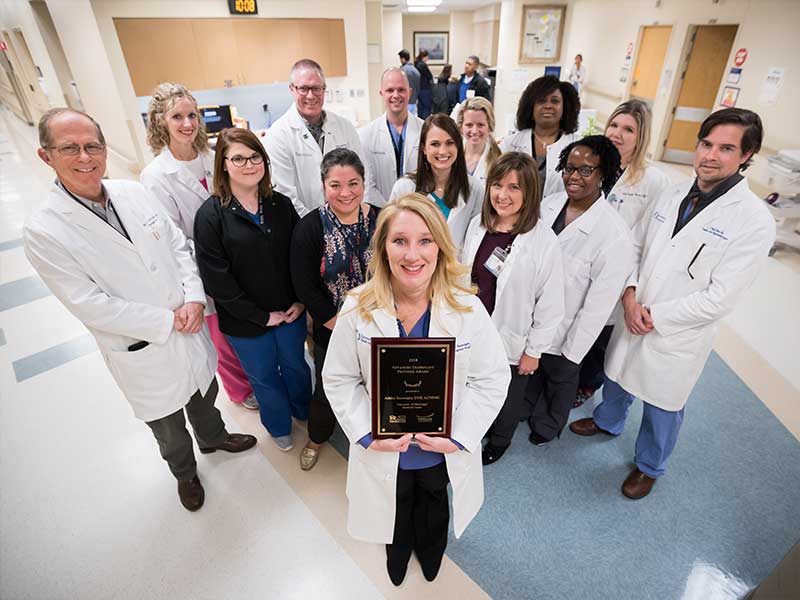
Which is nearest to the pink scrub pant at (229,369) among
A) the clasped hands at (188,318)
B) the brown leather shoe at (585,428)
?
the clasped hands at (188,318)

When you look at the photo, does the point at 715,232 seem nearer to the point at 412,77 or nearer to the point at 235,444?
the point at 235,444

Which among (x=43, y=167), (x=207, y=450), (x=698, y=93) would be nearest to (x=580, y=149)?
(x=207, y=450)

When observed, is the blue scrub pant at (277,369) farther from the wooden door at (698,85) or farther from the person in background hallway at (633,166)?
the wooden door at (698,85)

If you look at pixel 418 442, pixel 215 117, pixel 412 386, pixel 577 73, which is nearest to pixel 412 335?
pixel 412 386

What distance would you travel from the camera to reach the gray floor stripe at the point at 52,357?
2987 millimetres

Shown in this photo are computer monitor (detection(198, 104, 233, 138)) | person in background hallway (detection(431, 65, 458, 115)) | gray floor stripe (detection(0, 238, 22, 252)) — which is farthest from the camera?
person in background hallway (detection(431, 65, 458, 115))

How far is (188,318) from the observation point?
1.76 m

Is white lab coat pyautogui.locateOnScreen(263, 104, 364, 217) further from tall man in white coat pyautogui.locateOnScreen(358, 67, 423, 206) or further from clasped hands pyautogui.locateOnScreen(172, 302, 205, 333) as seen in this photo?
clasped hands pyautogui.locateOnScreen(172, 302, 205, 333)

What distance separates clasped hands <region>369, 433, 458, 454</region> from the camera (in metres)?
1.31

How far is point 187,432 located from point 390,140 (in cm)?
212

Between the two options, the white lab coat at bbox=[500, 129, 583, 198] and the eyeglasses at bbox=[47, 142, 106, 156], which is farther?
the white lab coat at bbox=[500, 129, 583, 198]

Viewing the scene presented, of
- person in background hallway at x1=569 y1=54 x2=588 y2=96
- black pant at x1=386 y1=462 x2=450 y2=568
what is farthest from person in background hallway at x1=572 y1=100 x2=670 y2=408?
person in background hallway at x1=569 y1=54 x2=588 y2=96

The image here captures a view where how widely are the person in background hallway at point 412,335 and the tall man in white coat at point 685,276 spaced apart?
0.91 meters

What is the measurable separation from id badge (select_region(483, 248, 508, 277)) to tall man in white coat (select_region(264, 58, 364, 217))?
3.92 ft
